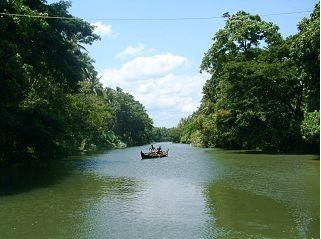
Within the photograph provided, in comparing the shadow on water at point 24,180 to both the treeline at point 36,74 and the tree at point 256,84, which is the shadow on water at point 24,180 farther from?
the tree at point 256,84

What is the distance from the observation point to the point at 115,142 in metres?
94.2

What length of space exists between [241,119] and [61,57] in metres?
21.5

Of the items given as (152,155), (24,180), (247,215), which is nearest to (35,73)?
(24,180)

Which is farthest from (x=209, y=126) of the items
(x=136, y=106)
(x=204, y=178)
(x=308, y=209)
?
(x=136, y=106)

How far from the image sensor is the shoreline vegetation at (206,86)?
82.1 ft

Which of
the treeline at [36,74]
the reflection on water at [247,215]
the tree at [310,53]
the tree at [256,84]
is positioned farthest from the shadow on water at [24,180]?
the tree at [256,84]

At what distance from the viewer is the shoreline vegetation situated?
82.1 feet

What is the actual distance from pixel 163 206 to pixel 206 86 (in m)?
60.1

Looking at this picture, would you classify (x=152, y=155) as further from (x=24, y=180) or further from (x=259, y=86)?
(x=24, y=180)

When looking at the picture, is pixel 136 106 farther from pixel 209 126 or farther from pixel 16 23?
pixel 16 23

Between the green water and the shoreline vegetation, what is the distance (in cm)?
587

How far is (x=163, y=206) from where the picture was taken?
52.4 feet

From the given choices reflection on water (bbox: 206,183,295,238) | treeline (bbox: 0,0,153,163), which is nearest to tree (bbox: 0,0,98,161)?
treeline (bbox: 0,0,153,163)

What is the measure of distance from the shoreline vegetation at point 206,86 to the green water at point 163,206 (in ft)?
19.3
